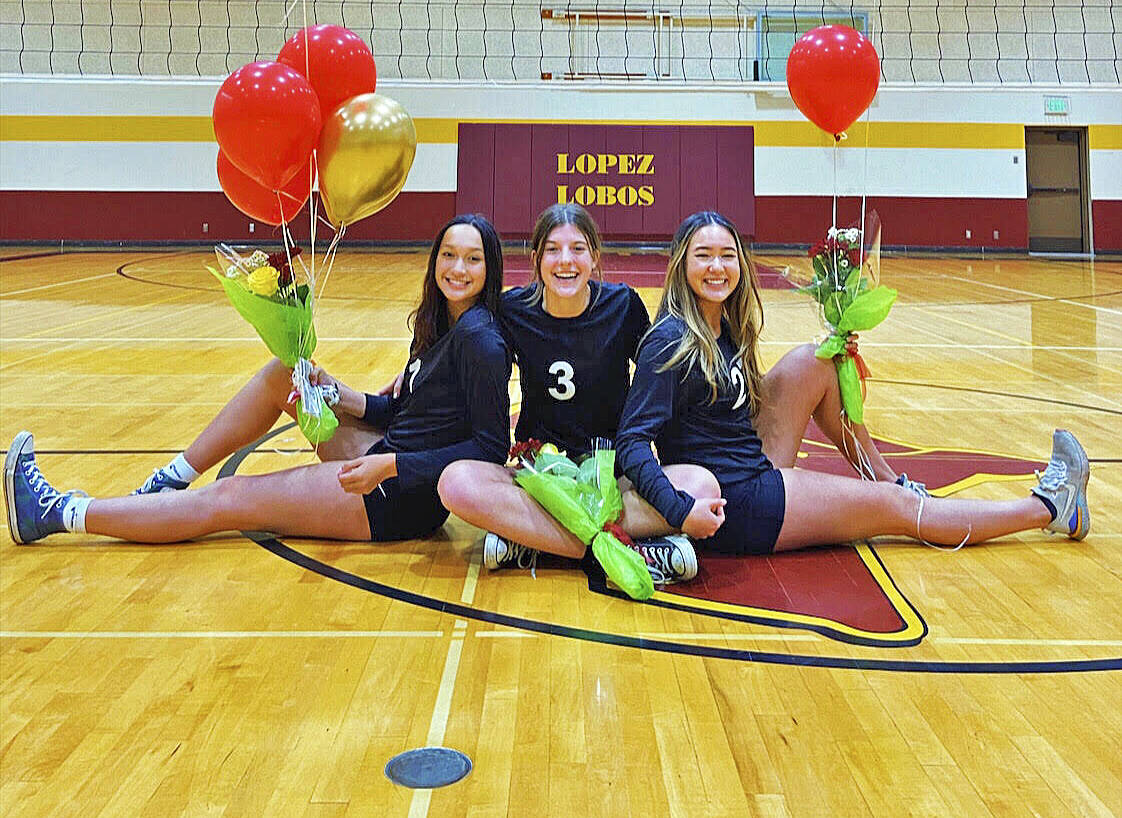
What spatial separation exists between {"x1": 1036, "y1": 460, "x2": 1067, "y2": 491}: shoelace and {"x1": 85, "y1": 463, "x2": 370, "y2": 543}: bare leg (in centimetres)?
175

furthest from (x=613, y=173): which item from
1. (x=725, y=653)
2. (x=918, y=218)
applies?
(x=725, y=653)

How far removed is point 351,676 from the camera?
2.10 meters

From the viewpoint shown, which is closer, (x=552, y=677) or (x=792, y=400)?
(x=552, y=677)

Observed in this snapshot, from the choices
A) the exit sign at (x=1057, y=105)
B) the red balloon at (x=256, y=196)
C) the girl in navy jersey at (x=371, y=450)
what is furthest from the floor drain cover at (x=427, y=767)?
the exit sign at (x=1057, y=105)

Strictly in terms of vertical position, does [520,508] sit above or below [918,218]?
below

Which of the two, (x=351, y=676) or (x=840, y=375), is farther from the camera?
(x=840, y=375)

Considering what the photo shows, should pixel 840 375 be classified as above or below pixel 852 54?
below

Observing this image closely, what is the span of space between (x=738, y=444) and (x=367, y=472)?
895mm

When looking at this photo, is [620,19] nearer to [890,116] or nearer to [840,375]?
[890,116]

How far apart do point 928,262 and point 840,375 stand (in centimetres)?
1134

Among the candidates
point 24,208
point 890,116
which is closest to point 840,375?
point 890,116

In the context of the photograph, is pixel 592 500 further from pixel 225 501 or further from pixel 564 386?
pixel 225 501

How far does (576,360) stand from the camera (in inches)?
110

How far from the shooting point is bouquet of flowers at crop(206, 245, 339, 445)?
2668 mm
